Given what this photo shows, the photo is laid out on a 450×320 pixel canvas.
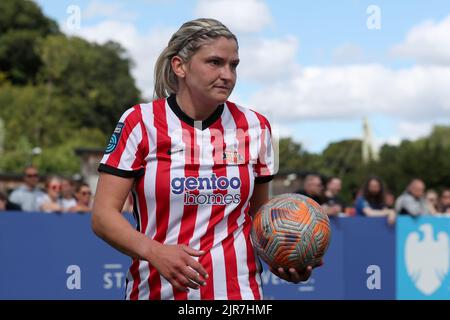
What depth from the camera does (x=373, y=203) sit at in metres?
12.7

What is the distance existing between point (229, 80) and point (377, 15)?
469 cm

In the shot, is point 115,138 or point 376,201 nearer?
point 115,138

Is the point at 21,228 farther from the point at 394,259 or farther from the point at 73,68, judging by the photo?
the point at 73,68

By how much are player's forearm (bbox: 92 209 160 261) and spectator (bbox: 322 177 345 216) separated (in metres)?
8.05

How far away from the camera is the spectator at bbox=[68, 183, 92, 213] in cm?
1162

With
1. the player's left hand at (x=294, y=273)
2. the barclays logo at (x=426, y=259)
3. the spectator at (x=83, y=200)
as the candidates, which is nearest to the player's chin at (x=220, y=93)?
the player's left hand at (x=294, y=273)

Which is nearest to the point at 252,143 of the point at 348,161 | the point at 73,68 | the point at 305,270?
the point at 305,270

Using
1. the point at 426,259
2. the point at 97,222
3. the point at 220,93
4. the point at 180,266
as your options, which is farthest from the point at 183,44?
the point at 426,259

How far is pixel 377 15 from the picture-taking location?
8.65 meters

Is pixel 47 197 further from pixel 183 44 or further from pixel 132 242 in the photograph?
pixel 132 242

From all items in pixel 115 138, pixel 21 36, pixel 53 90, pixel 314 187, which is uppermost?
pixel 21 36

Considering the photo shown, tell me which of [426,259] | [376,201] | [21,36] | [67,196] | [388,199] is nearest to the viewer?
[426,259]

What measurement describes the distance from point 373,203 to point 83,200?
163 inches

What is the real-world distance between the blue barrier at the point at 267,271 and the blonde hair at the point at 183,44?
21.4ft
